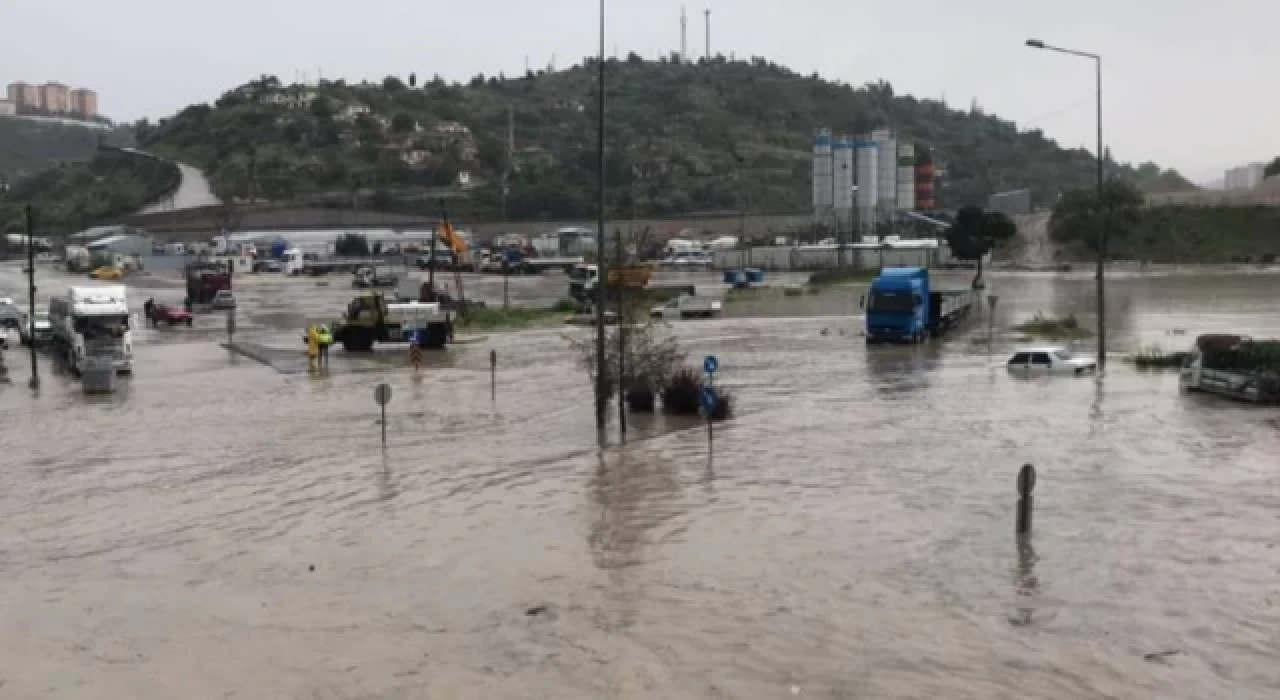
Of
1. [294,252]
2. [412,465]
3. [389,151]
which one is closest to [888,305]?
[412,465]

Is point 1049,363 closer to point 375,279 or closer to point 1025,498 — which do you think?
point 1025,498

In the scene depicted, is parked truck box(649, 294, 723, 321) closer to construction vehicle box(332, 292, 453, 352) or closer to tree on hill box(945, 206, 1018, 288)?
construction vehicle box(332, 292, 453, 352)

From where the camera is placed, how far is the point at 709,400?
23.4 meters

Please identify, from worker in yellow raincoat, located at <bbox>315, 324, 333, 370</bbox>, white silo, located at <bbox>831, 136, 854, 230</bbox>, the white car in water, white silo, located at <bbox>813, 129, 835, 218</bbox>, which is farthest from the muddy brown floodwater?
white silo, located at <bbox>831, 136, 854, 230</bbox>

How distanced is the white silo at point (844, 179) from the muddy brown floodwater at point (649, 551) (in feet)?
371

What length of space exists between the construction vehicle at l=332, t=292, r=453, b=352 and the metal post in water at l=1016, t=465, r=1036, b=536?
99.1 feet

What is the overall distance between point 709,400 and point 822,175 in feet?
399

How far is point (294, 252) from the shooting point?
10862 cm

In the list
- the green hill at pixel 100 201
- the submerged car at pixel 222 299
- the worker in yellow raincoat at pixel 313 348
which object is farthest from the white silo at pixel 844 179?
the worker in yellow raincoat at pixel 313 348

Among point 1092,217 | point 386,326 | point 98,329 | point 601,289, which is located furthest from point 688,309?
point 1092,217

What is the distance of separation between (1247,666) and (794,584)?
4.28 m

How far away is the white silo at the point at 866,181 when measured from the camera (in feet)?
463

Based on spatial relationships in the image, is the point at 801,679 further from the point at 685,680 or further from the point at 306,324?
the point at 306,324

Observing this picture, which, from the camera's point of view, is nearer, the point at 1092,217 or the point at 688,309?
the point at 688,309
